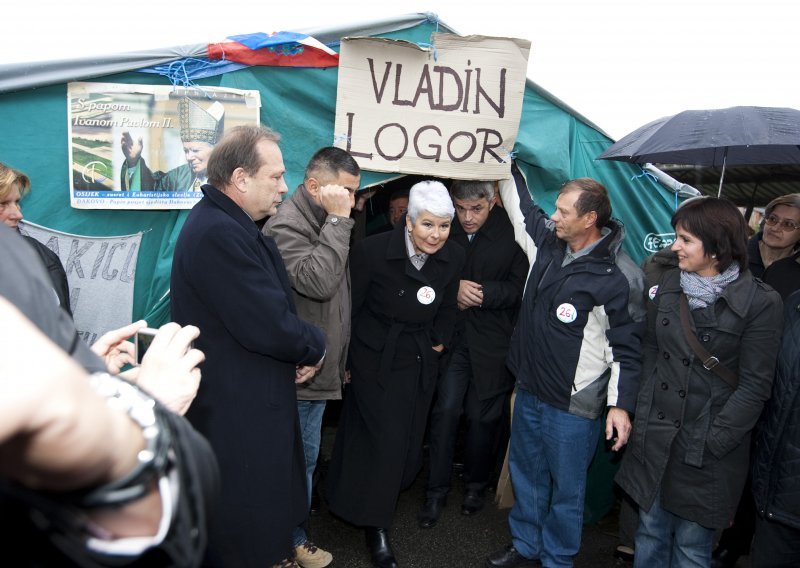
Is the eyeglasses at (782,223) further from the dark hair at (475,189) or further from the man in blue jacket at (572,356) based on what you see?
the dark hair at (475,189)

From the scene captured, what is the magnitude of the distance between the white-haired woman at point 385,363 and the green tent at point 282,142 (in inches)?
19.4

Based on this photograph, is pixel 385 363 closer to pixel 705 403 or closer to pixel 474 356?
pixel 474 356

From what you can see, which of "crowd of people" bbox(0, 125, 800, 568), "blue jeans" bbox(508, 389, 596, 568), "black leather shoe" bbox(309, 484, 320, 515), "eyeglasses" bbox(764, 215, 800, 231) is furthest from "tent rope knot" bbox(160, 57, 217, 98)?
"eyeglasses" bbox(764, 215, 800, 231)

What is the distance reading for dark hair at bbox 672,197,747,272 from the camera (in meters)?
2.61

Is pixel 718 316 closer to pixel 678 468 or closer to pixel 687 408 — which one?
pixel 687 408

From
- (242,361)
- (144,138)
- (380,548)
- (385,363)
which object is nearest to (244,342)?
(242,361)

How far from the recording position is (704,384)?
264cm

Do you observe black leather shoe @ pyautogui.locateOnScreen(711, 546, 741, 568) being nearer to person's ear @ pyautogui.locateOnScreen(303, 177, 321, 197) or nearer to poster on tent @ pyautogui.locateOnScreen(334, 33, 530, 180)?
poster on tent @ pyautogui.locateOnScreen(334, 33, 530, 180)

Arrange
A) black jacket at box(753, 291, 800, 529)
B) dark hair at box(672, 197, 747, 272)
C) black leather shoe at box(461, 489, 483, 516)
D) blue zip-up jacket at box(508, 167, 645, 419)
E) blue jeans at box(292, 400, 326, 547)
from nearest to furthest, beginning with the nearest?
black jacket at box(753, 291, 800, 529)
dark hair at box(672, 197, 747, 272)
blue zip-up jacket at box(508, 167, 645, 419)
blue jeans at box(292, 400, 326, 547)
black leather shoe at box(461, 489, 483, 516)

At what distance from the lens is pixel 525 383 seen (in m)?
3.20

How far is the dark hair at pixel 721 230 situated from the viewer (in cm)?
261

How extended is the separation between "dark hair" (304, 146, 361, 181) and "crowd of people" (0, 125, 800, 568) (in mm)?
14

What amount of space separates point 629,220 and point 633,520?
1.78 metres

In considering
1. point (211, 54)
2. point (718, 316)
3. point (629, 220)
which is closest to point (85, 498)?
point (718, 316)
